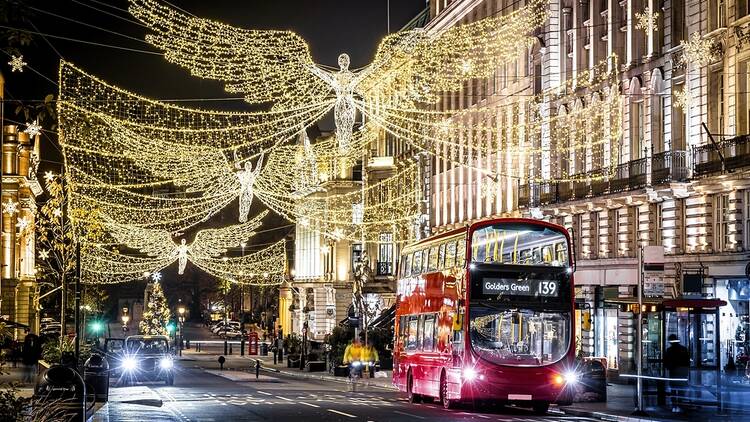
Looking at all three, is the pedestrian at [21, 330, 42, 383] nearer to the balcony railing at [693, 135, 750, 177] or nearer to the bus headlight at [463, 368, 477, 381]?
the bus headlight at [463, 368, 477, 381]

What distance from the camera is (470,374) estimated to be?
31.3 metres

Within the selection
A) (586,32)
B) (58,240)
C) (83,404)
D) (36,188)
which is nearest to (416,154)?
(36,188)

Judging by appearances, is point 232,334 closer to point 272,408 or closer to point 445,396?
point 272,408

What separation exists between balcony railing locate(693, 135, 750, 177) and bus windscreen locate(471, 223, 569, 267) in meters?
12.1

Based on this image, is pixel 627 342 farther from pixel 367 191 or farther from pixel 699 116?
pixel 367 191

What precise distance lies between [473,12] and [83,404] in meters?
54.3

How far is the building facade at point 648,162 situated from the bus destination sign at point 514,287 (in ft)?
33.0

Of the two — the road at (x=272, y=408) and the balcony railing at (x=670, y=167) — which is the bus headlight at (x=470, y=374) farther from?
the balcony railing at (x=670, y=167)

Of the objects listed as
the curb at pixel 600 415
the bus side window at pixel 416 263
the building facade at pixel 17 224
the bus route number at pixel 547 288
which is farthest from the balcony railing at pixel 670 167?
the building facade at pixel 17 224

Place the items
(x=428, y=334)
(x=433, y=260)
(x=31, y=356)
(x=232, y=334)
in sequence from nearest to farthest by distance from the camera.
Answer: (x=433, y=260) → (x=428, y=334) → (x=31, y=356) → (x=232, y=334)

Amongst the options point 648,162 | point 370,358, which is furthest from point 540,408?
point 370,358

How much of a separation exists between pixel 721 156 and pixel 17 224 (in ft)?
151

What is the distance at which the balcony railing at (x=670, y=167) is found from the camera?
150 ft

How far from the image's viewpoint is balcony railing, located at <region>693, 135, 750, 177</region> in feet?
135
